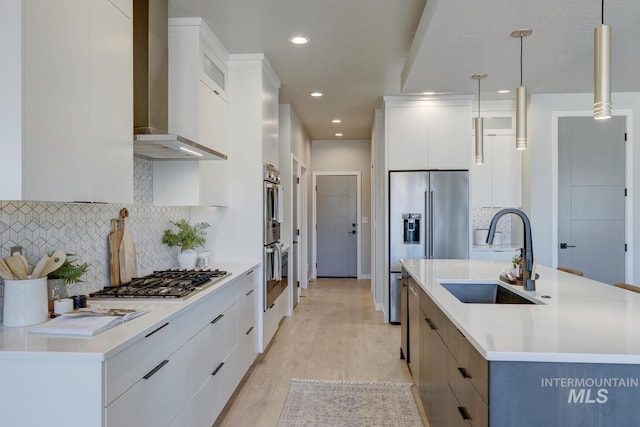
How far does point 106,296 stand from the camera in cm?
212

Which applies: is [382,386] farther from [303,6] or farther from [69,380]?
[303,6]

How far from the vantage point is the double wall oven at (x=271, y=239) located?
3709 mm

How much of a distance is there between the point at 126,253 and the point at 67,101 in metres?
1.12

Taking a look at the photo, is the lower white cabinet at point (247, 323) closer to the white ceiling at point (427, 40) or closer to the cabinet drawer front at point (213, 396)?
the cabinet drawer front at point (213, 396)

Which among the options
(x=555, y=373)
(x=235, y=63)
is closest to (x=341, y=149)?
(x=235, y=63)

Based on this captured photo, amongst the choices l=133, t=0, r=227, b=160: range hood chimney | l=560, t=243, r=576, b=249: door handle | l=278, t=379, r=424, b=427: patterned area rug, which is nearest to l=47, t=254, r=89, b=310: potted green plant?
l=133, t=0, r=227, b=160: range hood chimney

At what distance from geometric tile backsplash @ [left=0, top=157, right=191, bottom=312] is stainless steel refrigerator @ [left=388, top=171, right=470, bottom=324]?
8.22 ft

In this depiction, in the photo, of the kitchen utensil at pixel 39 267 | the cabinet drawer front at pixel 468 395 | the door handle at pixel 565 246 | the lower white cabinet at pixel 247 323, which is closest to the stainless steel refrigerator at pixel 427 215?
the door handle at pixel 565 246

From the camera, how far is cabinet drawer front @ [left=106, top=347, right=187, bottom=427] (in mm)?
1460

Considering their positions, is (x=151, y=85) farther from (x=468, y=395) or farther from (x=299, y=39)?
(x=468, y=395)

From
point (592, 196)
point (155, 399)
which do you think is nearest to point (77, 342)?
point (155, 399)

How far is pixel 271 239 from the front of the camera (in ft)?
12.9

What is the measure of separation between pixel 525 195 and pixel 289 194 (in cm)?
285

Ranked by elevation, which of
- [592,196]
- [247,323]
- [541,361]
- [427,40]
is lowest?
[247,323]
